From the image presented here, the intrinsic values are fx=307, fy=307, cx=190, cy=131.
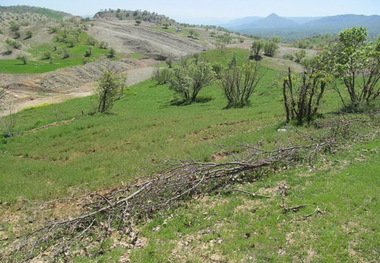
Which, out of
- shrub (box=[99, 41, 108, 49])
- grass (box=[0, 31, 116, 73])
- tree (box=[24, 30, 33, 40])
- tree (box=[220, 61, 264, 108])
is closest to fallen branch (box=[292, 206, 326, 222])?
tree (box=[220, 61, 264, 108])

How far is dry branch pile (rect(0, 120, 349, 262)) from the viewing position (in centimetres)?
1061

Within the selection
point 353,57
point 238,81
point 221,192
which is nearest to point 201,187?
point 221,192

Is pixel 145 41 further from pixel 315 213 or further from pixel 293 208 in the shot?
pixel 315 213

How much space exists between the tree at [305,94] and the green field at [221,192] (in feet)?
4.46

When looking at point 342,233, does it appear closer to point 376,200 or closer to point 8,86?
point 376,200

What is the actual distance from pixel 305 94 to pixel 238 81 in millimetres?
17902

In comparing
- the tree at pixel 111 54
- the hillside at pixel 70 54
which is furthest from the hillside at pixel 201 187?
the tree at pixel 111 54

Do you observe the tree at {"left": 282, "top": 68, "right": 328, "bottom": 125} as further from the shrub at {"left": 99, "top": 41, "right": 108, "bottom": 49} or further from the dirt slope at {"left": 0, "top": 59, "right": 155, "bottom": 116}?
the shrub at {"left": 99, "top": 41, "right": 108, "bottom": 49}

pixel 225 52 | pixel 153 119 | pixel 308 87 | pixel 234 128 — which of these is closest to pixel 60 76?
pixel 225 52

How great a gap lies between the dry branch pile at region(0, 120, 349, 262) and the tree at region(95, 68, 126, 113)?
26830 millimetres

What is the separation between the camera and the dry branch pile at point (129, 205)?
418 inches

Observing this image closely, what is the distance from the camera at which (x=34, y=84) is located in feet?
245

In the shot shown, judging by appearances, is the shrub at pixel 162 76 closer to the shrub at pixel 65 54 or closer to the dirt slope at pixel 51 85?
the dirt slope at pixel 51 85

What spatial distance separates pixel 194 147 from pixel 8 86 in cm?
6597
